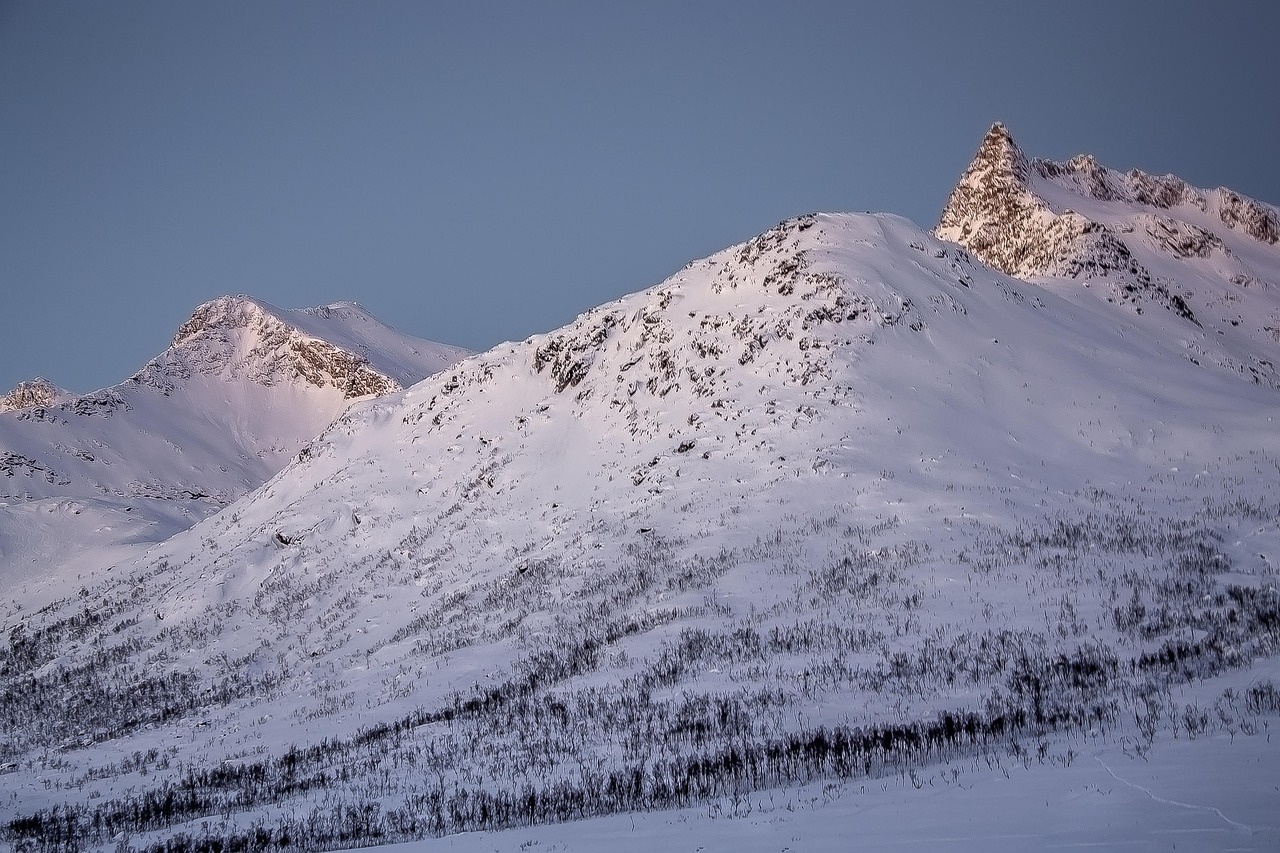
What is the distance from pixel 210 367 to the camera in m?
132

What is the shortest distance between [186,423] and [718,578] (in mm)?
112894

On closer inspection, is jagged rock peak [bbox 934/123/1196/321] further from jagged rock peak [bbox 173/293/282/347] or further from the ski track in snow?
jagged rock peak [bbox 173/293/282/347]

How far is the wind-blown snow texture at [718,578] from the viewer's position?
12.3 meters

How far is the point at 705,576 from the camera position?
24797mm

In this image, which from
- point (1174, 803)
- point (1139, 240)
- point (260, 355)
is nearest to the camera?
point (1174, 803)

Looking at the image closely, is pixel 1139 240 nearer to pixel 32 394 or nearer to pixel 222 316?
pixel 222 316

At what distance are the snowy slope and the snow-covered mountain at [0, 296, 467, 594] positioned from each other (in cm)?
2681

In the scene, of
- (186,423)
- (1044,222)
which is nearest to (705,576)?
(1044,222)

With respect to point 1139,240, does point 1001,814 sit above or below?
below

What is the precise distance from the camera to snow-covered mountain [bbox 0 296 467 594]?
3115 inches

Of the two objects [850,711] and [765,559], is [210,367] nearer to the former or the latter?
[765,559]

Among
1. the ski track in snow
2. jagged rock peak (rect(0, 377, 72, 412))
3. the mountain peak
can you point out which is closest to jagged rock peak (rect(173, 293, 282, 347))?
jagged rock peak (rect(0, 377, 72, 412))

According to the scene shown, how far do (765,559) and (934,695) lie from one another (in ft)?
37.8

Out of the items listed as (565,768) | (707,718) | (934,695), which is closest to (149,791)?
(565,768)
